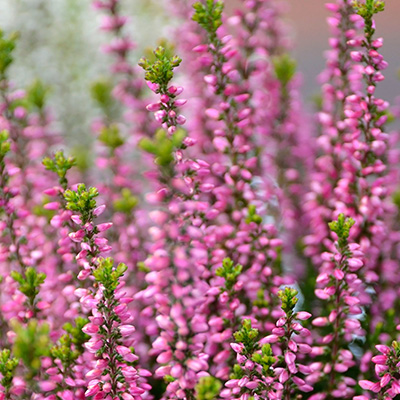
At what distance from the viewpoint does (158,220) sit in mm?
529

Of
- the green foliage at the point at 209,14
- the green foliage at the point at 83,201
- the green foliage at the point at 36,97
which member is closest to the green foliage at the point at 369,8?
the green foliage at the point at 209,14

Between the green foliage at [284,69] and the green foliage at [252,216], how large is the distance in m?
0.38

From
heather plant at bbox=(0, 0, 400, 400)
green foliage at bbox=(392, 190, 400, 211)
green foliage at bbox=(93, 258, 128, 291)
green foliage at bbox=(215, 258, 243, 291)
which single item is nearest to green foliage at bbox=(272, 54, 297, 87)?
heather plant at bbox=(0, 0, 400, 400)

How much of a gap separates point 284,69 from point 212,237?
1.61ft

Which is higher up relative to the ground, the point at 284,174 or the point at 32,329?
the point at 284,174

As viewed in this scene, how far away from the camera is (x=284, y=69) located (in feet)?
3.43

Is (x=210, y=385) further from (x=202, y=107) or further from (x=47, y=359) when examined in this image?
(x=202, y=107)

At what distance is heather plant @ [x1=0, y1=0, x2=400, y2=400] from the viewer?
1.82 ft

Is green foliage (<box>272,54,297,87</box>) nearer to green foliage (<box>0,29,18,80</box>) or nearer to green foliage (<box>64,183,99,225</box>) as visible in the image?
green foliage (<box>0,29,18,80</box>)

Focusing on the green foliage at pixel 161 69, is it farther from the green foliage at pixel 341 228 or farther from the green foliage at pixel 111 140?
the green foliage at pixel 111 140

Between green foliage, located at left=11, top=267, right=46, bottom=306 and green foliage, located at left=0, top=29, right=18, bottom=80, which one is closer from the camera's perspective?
green foliage, located at left=11, top=267, right=46, bottom=306

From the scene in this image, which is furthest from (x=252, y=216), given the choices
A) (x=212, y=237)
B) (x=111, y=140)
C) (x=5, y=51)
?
(x=5, y=51)

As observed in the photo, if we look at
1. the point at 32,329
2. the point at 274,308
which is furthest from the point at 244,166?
the point at 32,329

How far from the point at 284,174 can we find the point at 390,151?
0.83ft
